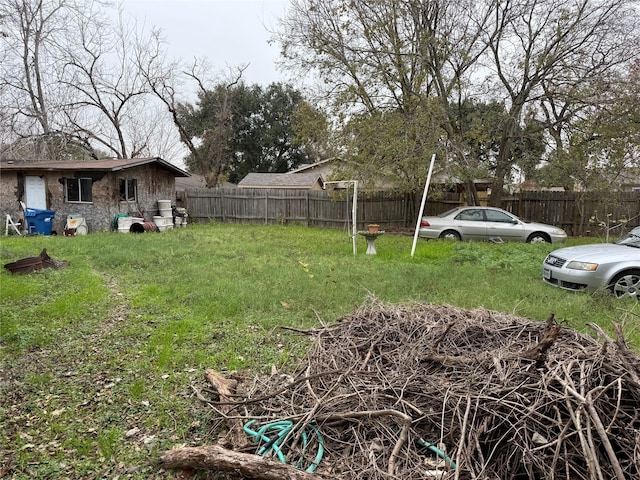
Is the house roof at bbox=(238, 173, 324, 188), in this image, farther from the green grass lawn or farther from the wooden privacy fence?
the green grass lawn

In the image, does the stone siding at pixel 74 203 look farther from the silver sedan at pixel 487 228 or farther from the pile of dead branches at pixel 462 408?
the pile of dead branches at pixel 462 408

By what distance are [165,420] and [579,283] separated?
6.01 meters

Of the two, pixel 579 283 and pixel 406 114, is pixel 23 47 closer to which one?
pixel 406 114

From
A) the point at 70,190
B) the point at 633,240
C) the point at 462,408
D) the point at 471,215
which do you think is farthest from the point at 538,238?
the point at 70,190

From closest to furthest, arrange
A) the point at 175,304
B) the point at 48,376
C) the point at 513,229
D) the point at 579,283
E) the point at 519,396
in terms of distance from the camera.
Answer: the point at 519,396 → the point at 48,376 → the point at 175,304 → the point at 579,283 → the point at 513,229

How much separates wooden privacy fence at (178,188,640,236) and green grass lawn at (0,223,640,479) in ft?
18.4

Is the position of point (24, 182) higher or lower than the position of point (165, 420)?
higher

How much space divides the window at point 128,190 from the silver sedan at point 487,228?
10.9 m

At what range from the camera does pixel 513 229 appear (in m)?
12.1

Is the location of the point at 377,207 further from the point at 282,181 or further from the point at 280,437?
the point at 280,437

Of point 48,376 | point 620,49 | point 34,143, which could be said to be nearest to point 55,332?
point 48,376

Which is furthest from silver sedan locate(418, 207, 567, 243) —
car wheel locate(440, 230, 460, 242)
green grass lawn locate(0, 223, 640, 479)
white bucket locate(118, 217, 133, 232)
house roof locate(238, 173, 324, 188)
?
house roof locate(238, 173, 324, 188)

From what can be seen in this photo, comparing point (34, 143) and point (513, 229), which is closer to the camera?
point (513, 229)

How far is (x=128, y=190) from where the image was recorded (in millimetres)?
15656
